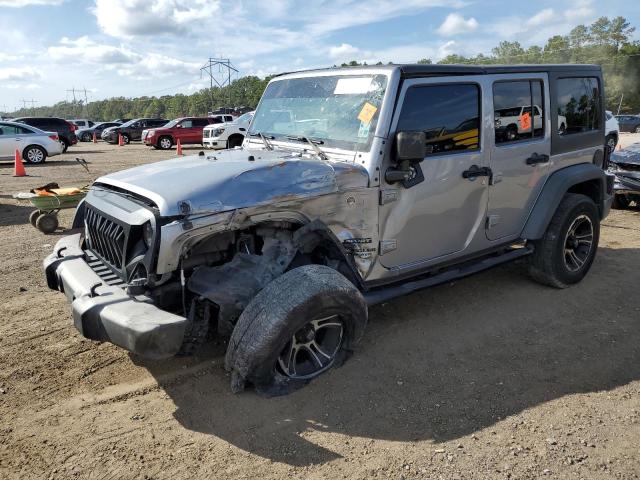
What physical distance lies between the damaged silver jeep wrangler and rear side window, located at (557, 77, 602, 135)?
0.07 feet

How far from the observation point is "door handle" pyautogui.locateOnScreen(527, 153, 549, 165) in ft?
15.0

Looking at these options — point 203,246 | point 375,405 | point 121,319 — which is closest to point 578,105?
point 375,405

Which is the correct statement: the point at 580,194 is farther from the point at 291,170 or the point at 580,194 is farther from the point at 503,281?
the point at 291,170

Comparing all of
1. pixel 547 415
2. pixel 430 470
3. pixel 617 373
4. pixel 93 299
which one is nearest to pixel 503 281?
pixel 617 373

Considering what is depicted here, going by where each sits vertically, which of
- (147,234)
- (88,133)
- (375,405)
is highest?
(88,133)

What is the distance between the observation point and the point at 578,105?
5082mm

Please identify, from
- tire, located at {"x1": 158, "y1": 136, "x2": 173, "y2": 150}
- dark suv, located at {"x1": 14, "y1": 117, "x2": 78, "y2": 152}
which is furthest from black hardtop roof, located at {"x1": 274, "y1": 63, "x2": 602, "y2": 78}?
tire, located at {"x1": 158, "y1": 136, "x2": 173, "y2": 150}

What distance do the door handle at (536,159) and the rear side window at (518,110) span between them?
0.55 ft

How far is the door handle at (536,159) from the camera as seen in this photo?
4586 mm

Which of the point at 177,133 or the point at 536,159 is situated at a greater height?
the point at 177,133

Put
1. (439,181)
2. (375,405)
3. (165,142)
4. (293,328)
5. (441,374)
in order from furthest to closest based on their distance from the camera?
(165,142), (439,181), (441,374), (375,405), (293,328)

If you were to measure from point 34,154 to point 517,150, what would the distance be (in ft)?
58.9

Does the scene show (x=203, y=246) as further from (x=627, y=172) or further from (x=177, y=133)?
(x=177, y=133)

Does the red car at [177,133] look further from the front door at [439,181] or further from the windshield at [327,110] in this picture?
the front door at [439,181]
